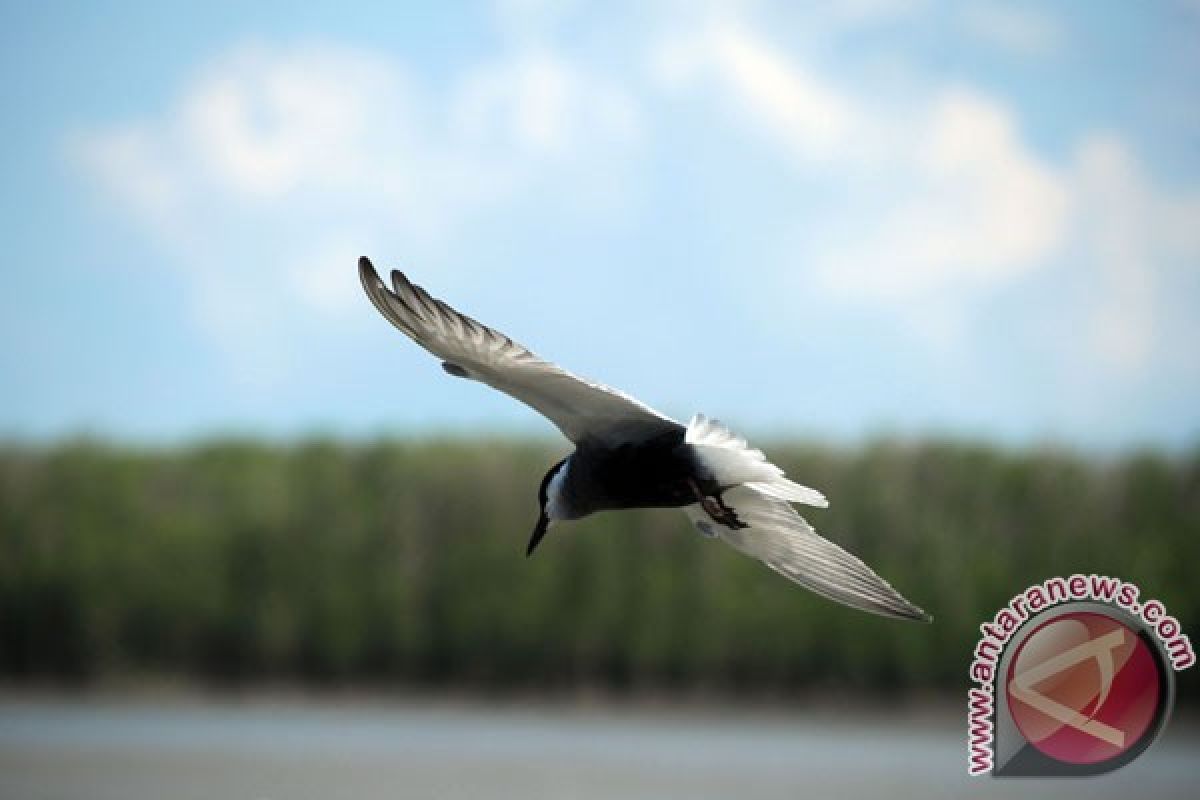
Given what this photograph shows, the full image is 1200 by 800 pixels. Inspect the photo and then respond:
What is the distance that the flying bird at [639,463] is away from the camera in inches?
226

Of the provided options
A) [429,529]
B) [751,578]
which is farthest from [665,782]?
[429,529]

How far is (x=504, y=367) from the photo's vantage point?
5.87 metres

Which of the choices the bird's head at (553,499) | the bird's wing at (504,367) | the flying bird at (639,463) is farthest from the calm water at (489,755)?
the bird's wing at (504,367)

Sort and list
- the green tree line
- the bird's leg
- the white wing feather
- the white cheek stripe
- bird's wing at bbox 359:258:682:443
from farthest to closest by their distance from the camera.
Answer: the green tree line, the white cheek stripe, the bird's leg, bird's wing at bbox 359:258:682:443, the white wing feather

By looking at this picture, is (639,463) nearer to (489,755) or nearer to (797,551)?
Result: (797,551)

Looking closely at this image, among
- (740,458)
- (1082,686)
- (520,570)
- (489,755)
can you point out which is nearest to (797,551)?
(740,458)

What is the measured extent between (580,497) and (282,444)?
319 inches

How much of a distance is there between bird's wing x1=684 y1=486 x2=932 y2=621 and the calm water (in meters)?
3.24

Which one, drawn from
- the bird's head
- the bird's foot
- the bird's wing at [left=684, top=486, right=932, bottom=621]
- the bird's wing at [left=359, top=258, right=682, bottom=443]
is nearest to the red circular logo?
the bird's wing at [left=684, top=486, right=932, bottom=621]

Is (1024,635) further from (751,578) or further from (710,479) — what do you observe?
(751,578)

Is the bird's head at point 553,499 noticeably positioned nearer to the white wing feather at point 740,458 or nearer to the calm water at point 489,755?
the white wing feather at point 740,458

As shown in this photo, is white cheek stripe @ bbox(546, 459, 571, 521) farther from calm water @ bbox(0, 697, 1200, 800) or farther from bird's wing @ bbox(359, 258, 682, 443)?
calm water @ bbox(0, 697, 1200, 800)

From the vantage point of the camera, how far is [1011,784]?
10.3 metres

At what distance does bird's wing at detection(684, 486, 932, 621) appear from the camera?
638 cm
